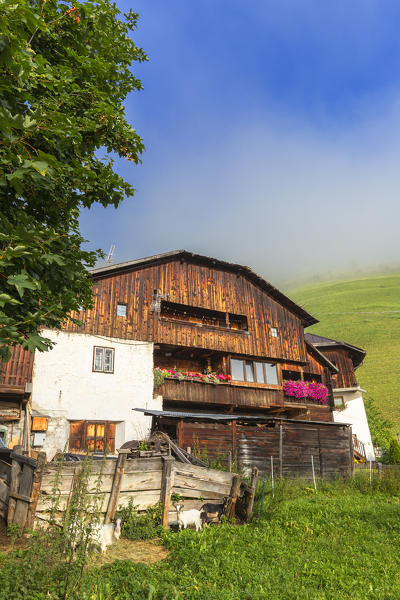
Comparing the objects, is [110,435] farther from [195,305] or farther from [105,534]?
[105,534]

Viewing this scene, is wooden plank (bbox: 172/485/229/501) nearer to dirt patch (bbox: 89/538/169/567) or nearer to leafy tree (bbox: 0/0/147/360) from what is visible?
dirt patch (bbox: 89/538/169/567)

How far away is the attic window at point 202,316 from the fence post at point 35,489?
17027mm

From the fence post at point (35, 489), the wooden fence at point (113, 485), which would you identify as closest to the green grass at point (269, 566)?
the wooden fence at point (113, 485)

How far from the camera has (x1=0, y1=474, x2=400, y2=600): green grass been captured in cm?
563

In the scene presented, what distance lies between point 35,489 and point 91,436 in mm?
12696

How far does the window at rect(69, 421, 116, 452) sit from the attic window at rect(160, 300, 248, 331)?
24.5 feet

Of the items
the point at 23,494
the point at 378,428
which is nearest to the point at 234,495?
the point at 23,494

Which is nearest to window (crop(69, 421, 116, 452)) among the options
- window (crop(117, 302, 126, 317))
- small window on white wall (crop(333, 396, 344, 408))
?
window (crop(117, 302, 126, 317))

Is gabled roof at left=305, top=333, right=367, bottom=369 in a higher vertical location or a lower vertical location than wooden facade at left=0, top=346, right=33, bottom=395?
higher

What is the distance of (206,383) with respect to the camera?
2327 centimetres

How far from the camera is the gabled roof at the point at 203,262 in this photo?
22.7 meters

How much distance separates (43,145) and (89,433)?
15931 mm

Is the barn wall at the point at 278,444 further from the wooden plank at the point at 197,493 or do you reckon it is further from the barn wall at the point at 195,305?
the barn wall at the point at 195,305

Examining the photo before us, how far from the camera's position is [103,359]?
20.8m
